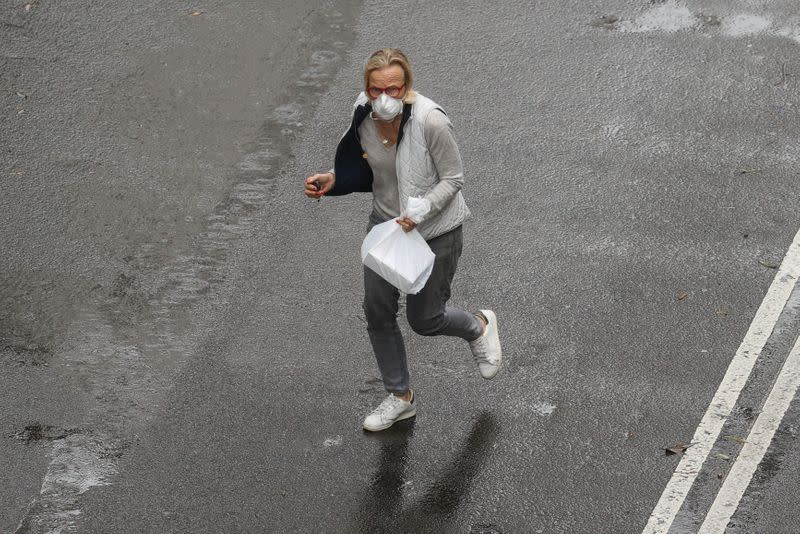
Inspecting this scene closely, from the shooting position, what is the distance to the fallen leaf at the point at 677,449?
18.8ft

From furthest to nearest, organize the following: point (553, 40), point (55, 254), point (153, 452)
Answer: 1. point (553, 40)
2. point (55, 254)
3. point (153, 452)

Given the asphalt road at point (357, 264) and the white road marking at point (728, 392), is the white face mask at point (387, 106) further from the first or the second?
the white road marking at point (728, 392)

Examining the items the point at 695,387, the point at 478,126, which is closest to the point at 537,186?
the point at 478,126

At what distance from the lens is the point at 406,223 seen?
5.16 metres

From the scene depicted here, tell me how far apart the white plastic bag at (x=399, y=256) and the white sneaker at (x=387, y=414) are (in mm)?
884

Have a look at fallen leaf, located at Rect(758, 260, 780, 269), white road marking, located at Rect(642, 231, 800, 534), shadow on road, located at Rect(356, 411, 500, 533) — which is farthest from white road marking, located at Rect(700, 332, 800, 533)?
shadow on road, located at Rect(356, 411, 500, 533)

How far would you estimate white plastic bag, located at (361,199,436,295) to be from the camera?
523 centimetres

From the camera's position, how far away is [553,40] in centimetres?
911

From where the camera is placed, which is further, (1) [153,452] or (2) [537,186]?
(2) [537,186]

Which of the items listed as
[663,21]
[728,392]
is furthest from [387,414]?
[663,21]

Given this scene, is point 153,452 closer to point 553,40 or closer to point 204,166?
point 204,166

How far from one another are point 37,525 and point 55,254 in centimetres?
229

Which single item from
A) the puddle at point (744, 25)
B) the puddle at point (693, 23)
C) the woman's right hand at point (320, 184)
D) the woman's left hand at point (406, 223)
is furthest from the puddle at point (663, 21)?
the woman's left hand at point (406, 223)

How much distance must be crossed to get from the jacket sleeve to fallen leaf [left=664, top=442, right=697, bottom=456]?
5.92 feet
